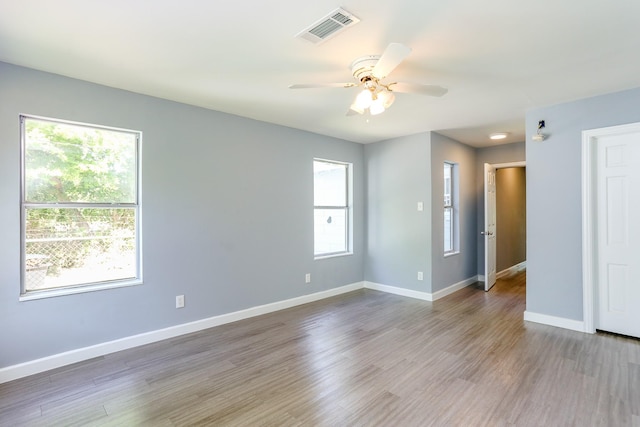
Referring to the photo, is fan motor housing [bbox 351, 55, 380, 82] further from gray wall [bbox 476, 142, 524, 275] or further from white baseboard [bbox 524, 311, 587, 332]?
gray wall [bbox 476, 142, 524, 275]

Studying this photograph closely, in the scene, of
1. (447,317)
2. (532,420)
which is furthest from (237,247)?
(532,420)

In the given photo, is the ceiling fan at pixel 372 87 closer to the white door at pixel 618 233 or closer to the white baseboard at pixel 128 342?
the white door at pixel 618 233

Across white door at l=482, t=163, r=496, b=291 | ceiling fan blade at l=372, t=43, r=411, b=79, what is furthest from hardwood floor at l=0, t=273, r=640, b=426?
ceiling fan blade at l=372, t=43, r=411, b=79

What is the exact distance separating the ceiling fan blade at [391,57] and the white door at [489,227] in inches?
144

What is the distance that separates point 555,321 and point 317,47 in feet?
12.7

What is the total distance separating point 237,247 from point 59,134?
2.03 m

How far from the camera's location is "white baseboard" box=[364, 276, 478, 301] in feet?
15.3

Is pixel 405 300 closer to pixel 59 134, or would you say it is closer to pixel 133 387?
pixel 133 387

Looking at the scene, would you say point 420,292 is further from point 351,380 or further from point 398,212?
point 351,380

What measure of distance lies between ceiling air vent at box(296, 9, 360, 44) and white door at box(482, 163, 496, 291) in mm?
3918

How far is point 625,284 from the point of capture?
3193 millimetres

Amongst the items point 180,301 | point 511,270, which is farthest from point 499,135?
point 180,301

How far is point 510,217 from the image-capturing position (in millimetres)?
6582

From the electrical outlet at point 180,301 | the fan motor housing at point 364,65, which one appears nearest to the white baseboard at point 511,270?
the fan motor housing at point 364,65
